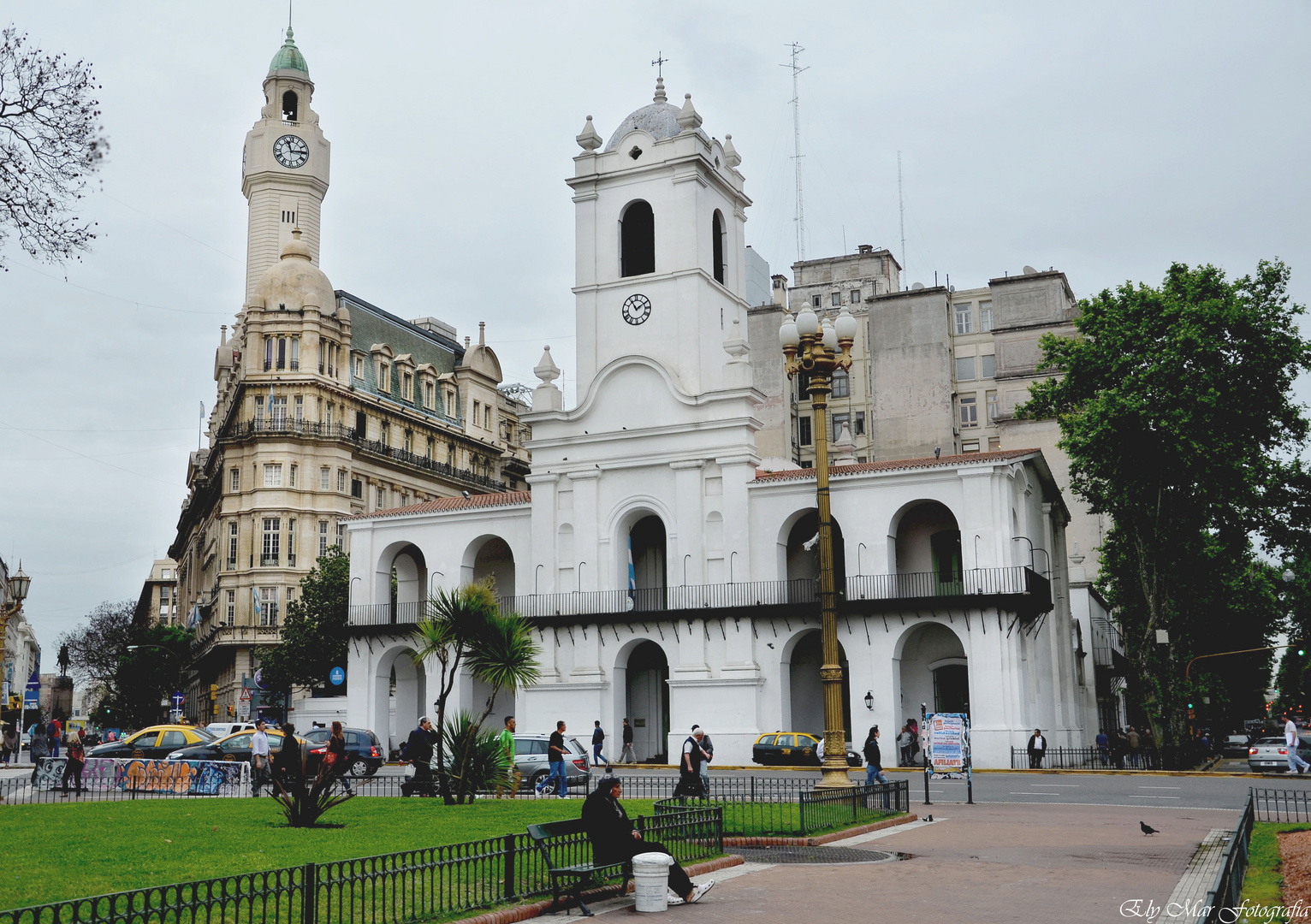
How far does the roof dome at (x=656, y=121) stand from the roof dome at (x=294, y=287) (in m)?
24.0

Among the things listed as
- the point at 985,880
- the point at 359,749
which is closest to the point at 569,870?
the point at 985,880

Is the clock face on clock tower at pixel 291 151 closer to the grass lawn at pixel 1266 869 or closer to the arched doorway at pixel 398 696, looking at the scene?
the arched doorway at pixel 398 696

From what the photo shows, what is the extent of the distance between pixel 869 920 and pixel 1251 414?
108 feet

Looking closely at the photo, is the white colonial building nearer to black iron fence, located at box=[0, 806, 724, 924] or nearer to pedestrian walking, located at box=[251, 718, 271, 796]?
pedestrian walking, located at box=[251, 718, 271, 796]

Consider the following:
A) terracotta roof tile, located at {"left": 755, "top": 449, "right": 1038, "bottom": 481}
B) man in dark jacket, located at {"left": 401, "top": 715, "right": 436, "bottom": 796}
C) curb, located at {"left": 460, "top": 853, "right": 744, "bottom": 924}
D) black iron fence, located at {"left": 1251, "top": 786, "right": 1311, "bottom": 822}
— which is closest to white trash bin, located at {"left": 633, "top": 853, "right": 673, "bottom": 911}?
curb, located at {"left": 460, "top": 853, "right": 744, "bottom": 924}

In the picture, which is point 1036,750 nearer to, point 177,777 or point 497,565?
point 497,565

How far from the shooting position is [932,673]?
136ft

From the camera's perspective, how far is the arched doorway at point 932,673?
41.4 meters

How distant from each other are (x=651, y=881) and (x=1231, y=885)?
510 centimetres

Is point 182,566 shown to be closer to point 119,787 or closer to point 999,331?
point 999,331

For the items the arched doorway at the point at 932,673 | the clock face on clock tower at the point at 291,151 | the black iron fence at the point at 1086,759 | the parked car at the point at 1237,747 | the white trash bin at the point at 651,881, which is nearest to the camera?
the white trash bin at the point at 651,881

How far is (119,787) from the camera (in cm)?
2733

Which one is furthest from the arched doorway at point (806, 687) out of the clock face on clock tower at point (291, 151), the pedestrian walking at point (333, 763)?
the clock face on clock tower at point (291, 151)

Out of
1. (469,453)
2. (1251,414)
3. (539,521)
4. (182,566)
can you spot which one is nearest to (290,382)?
(469,453)
